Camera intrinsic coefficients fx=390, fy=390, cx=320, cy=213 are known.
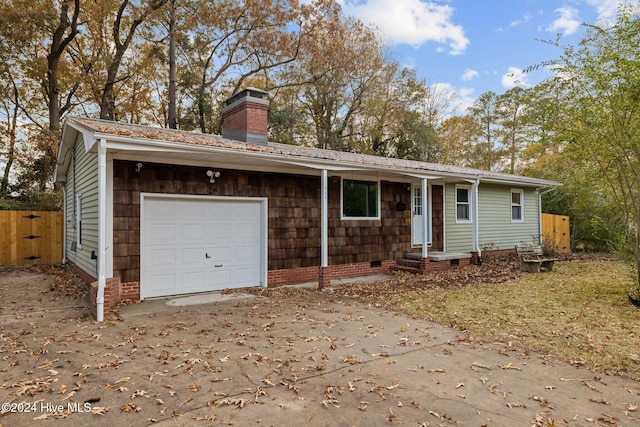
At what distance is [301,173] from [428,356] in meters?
5.83

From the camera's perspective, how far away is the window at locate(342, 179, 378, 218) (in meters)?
10.4

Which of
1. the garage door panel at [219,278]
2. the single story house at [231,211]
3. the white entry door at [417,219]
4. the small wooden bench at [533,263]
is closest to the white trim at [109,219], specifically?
the single story house at [231,211]

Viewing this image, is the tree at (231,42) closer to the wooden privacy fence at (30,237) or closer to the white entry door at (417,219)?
the wooden privacy fence at (30,237)

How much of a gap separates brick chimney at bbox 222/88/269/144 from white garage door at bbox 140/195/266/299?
2110 millimetres

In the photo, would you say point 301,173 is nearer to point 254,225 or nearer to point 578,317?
point 254,225

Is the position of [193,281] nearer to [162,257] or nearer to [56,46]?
[162,257]

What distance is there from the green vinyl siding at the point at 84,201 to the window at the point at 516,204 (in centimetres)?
1432

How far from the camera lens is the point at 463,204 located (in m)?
13.5

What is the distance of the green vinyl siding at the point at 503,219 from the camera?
46.9 feet

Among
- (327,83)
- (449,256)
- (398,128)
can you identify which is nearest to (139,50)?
(327,83)

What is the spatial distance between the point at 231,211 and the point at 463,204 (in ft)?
28.0

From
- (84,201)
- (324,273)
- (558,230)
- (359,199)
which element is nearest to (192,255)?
(324,273)

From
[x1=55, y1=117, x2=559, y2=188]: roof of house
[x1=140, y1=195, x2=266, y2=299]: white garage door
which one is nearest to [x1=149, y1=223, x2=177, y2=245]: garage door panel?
[x1=140, y1=195, x2=266, y2=299]: white garage door

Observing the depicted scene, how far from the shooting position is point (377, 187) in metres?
11.0
